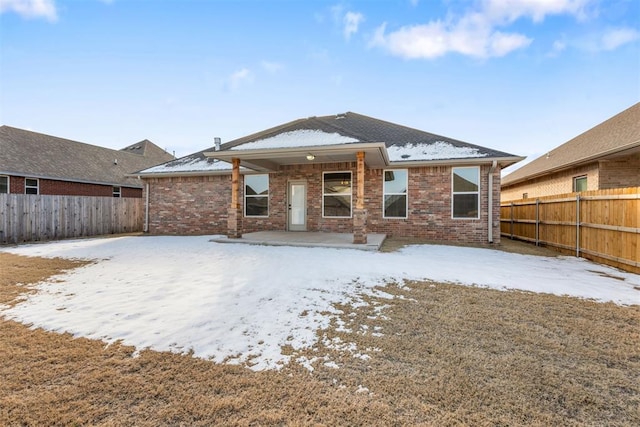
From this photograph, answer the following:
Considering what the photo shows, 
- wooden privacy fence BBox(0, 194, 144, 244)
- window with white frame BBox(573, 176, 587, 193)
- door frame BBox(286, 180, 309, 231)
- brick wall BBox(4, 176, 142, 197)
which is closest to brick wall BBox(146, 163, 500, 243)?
door frame BBox(286, 180, 309, 231)

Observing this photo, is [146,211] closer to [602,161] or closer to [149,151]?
[149,151]

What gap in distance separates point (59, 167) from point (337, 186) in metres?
15.8

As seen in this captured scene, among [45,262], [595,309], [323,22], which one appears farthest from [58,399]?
[323,22]

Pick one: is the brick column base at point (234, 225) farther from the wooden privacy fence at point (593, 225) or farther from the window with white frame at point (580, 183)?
the window with white frame at point (580, 183)

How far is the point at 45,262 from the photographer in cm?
700

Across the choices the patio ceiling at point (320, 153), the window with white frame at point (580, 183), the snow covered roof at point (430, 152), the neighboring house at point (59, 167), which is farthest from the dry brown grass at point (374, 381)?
the neighboring house at point (59, 167)

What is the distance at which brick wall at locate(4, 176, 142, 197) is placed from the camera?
14.1m

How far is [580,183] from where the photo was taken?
38.2 feet

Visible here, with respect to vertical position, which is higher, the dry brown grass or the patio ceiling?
the patio ceiling

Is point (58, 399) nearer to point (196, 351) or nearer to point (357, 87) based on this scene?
point (196, 351)

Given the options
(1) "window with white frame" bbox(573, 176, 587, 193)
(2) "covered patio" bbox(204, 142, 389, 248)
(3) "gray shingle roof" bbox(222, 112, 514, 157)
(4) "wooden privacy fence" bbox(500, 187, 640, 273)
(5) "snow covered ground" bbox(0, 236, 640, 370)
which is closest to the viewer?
(5) "snow covered ground" bbox(0, 236, 640, 370)

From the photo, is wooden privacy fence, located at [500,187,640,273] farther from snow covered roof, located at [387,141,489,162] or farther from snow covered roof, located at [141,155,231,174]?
snow covered roof, located at [141,155,231,174]

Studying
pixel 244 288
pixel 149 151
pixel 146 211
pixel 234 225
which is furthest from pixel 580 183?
pixel 149 151

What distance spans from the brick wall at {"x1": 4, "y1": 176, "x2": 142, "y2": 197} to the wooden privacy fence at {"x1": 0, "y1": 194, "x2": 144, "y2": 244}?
408cm
